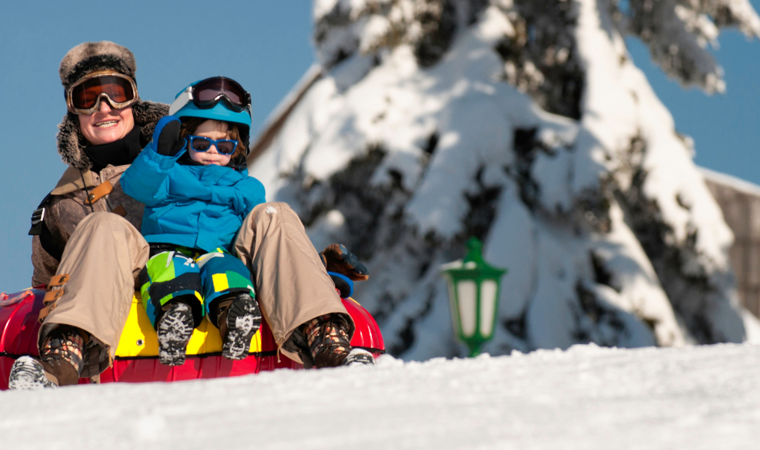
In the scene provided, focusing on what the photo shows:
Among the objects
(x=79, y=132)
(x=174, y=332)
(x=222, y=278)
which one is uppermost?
(x=79, y=132)

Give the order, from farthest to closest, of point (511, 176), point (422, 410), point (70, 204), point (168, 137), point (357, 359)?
point (511, 176) < point (70, 204) < point (168, 137) < point (357, 359) < point (422, 410)

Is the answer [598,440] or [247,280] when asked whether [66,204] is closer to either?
[247,280]

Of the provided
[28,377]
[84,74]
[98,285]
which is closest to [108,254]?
[98,285]

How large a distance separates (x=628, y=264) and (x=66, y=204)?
16.3 feet

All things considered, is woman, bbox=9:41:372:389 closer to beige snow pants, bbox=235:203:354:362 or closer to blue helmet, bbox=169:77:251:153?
beige snow pants, bbox=235:203:354:362

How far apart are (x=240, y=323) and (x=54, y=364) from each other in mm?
557

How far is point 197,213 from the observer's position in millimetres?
2732

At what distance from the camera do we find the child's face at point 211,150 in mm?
2862

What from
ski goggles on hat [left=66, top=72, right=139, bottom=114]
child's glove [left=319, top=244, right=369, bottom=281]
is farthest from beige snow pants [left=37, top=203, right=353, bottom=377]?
ski goggles on hat [left=66, top=72, right=139, bottom=114]

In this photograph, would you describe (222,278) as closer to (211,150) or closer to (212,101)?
(211,150)

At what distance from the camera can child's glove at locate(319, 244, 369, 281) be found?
2.93 meters

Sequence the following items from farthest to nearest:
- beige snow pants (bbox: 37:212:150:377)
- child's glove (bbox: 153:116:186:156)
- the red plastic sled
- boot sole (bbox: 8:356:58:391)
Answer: child's glove (bbox: 153:116:186:156), the red plastic sled, beige snow pants (bbox: 37:212:150:377), boot sole (bbox: 8:356:58:391)

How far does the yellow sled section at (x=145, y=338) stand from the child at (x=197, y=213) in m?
0.07

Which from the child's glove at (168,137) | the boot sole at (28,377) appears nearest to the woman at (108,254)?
the boot sole at (28,377)
